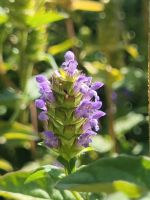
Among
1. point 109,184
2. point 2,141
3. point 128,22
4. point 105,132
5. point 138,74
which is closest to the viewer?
point 109,184

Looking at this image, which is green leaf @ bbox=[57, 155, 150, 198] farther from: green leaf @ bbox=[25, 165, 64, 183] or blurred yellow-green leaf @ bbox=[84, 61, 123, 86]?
blurred yellow-green leaf @ bbox=[84, 61, 123, 86]

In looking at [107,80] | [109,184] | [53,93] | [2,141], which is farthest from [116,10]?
[109,184]

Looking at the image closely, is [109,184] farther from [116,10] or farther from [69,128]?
[116,10]

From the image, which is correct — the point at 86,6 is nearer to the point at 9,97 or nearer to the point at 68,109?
the point at 9,97

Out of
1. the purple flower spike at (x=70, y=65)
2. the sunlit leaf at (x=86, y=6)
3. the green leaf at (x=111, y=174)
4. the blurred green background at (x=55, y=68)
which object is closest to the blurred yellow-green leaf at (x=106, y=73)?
the blurred green background at (x=55, y=68)

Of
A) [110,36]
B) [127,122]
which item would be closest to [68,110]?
[110,36]

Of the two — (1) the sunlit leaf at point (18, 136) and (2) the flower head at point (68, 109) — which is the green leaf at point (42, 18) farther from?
(2) the flower head at point (68, 109)
